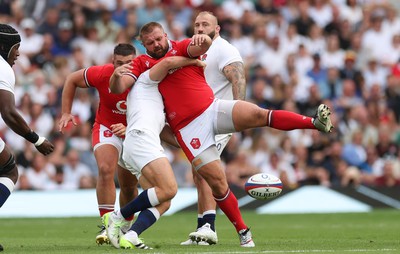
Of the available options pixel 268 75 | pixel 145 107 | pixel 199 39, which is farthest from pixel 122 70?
pixel 268 75

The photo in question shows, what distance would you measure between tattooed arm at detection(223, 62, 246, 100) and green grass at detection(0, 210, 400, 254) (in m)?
1.72

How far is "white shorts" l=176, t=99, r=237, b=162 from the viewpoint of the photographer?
1084cm

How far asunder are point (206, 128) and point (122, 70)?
A: 1.05m

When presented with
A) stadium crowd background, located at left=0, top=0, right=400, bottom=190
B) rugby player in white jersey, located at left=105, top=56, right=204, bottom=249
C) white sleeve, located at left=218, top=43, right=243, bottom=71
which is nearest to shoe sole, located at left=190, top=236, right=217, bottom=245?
rugby player in white jersey, located at left=105, top=56, right=204, bottom=249

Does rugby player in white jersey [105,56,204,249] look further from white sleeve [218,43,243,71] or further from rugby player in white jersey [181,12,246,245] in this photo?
white sleeve [218,43,243,71]

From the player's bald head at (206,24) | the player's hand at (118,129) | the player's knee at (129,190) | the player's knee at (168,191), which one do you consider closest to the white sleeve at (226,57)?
the player's bald head at (206,24)

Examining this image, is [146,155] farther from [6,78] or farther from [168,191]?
[6,78]

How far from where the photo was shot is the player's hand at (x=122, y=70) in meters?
10.7

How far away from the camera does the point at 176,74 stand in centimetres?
1108

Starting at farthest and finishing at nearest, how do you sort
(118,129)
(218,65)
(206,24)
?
(218,65), (206,24), (118,129)

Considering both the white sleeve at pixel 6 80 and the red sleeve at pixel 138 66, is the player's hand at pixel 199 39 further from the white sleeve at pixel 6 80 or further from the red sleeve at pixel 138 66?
the white sleeve at pixel 6 80

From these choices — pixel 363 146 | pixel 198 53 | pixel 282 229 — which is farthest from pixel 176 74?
pixel 363 146

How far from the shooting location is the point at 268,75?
2306cm

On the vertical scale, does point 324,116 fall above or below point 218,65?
below
